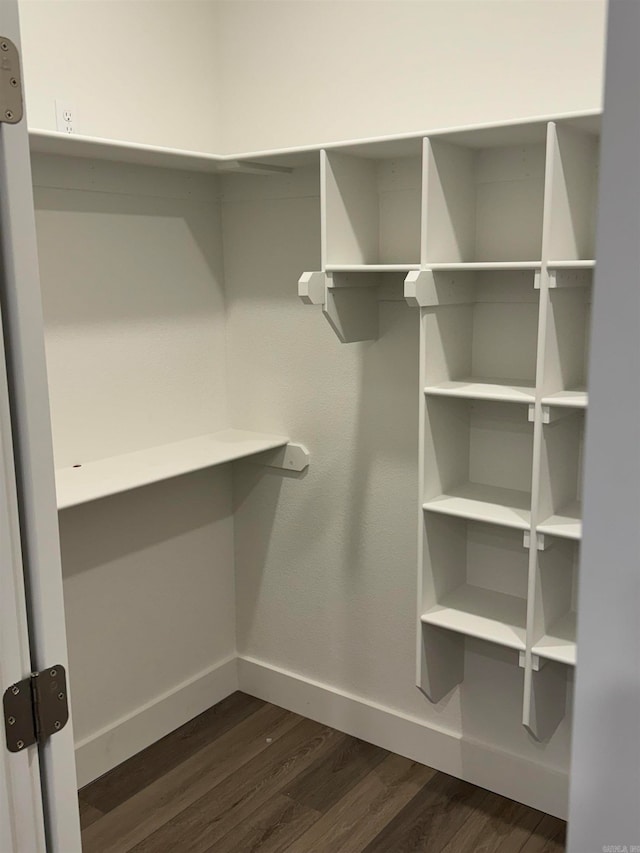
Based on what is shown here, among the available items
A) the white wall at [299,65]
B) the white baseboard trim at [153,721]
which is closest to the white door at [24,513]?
the white wall at [299,65]

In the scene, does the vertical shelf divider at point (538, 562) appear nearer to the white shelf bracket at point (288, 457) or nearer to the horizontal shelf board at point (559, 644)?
the horizontal shelf board at point (559, 644)

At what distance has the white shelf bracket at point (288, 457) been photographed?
2.79 metres

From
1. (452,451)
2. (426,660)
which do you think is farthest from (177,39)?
(426,660)

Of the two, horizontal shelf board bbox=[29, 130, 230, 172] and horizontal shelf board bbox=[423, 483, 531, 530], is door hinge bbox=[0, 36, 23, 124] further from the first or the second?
horizontal shelf board bbox=[423, 483, 531, 530]

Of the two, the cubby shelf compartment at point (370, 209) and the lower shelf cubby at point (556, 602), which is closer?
the lower shelf cubby at point (556, 602)

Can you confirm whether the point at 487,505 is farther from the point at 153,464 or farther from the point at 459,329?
the point at 153,464

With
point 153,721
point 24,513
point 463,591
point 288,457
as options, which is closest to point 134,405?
point 288,457

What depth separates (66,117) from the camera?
2.28 meters

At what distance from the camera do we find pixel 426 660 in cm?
235

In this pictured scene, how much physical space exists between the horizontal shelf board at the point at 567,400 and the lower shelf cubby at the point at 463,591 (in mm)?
501

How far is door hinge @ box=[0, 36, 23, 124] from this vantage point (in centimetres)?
98

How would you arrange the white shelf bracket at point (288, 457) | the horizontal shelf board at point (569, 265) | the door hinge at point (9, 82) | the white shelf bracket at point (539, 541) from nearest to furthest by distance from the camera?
the door hinge at point (9, 82) < the horizontal shelf board at point (569, 265) < the white shelf bracket at point (539, 541) < the white shelf bracket at point (288, 457)

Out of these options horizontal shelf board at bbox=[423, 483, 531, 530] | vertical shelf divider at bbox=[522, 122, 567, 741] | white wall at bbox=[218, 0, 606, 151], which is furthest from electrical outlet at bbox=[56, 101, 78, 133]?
horizontal shelf board at bbox=[423, 483, 531, 530]

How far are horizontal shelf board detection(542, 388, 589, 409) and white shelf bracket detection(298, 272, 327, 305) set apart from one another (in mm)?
726
